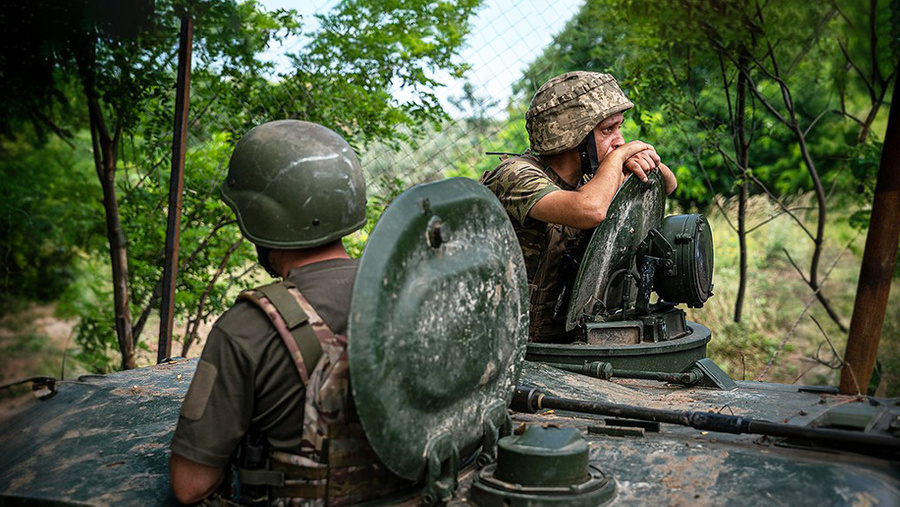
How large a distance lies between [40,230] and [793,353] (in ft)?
26.0

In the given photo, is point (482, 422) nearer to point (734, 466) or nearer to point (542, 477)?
point (542, 477)

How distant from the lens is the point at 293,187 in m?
2.63

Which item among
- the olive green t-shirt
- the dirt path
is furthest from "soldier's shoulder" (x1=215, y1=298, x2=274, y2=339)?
the dirt path

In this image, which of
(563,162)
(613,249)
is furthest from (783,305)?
(613,249)

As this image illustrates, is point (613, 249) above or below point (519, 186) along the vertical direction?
below

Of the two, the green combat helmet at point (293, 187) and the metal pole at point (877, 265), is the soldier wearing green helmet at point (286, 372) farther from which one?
the metal pole at point (877, 265)

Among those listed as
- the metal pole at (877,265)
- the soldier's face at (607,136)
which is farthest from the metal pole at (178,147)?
the metal pole at (877,265)

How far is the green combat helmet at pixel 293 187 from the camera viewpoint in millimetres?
2625

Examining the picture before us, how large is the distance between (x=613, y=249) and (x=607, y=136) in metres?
0.61

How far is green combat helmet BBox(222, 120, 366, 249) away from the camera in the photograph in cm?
262

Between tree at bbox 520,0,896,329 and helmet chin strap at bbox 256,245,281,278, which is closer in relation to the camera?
helmet chin strap at bbox 256,245,281,278

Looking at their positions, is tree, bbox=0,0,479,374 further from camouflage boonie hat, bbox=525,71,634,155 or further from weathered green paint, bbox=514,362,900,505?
weathered green paint, bbox=514,362,900,505

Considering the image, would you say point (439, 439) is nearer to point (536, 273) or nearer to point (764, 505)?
point (764, 505)

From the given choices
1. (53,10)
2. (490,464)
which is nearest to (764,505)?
(490,464)
